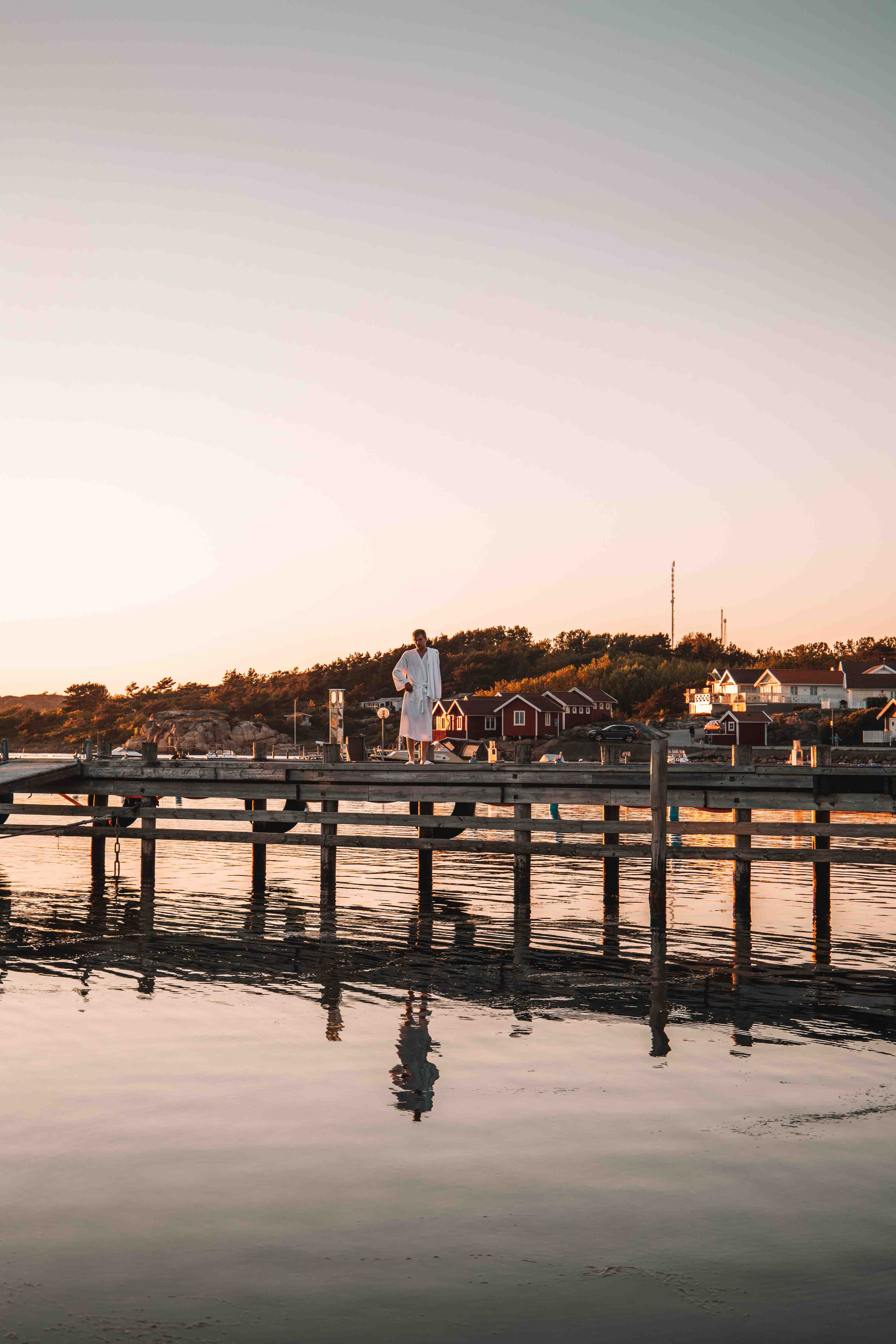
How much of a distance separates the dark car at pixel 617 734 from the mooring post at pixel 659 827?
76259mm

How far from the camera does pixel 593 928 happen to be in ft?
55.4

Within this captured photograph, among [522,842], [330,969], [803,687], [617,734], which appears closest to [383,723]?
[617,734]

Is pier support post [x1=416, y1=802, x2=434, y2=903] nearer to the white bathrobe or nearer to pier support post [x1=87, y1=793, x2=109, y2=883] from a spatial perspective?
the white bathrobe

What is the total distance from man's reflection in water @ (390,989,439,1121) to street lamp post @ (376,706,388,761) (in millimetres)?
54708

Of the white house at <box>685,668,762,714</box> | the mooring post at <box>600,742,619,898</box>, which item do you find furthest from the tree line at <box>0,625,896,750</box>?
the mooring post at <box>600,742,619,898</box>

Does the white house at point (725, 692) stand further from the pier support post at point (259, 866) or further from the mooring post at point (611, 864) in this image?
the pier support post at point (259, 866)

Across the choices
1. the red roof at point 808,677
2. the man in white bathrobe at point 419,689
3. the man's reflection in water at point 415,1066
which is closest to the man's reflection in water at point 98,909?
the man in white bathrobe at point 419,689

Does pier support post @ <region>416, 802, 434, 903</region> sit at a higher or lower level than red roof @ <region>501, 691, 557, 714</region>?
lower

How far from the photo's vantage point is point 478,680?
160625 millimetres

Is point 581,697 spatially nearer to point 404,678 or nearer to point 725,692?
point 725,692

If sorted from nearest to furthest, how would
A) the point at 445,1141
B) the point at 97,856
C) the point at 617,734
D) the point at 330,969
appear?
the point at 445,1141
the point at 330,969
the point at 97,856
the point at 617,734

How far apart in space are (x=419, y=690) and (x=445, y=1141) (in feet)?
31.9

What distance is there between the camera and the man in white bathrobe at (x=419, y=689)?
53.8 feet

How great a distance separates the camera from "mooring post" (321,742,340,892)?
16828mm
